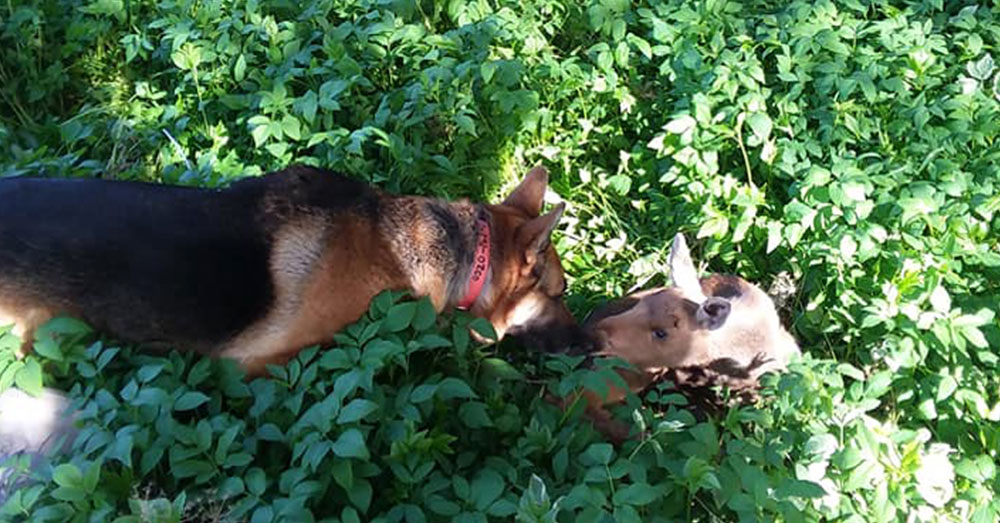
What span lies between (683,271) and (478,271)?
42.0 inches

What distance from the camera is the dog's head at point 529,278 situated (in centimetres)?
406

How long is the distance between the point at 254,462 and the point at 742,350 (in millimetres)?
2220

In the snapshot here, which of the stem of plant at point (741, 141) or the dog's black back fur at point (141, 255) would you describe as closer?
the dog's black back fur at point (141, 255)

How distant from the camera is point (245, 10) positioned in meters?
5.52

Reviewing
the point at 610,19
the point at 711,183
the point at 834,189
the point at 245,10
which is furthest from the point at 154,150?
the point at 834,189

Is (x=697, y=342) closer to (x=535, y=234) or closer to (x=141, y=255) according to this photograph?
(x=535, y=234)

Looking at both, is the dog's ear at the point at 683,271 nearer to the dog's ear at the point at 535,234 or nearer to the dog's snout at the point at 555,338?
the dog's snout at the point at 555,338

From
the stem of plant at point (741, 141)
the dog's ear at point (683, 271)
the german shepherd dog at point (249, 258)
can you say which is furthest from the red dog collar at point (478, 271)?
the stem of plant at point (741, 141)

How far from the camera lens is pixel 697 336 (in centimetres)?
434

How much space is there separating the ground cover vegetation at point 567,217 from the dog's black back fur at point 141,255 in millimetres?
175

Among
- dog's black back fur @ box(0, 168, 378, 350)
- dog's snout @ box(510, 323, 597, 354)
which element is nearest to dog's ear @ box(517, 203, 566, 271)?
dog's snout @ box(510, 323, 597, 354)

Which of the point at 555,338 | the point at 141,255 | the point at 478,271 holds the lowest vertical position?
the point at 555,338

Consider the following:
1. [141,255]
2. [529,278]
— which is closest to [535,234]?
[529,278]

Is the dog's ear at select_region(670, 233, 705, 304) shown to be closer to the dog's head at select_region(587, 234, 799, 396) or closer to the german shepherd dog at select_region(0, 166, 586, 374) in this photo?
the dog's head at select_region(587, 234, 799, 396)
